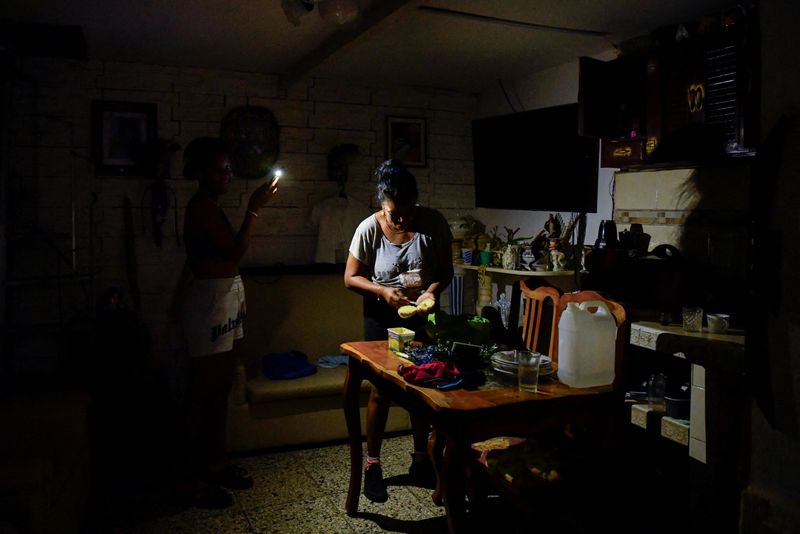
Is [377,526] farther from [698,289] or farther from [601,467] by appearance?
[698,289]

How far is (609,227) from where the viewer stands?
3.20 meters

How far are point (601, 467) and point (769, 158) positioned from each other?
1.13 metres

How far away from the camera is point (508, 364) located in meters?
2.13

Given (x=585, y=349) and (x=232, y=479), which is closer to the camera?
(x=585, y=349)

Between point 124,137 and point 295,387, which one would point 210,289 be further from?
point 124,137

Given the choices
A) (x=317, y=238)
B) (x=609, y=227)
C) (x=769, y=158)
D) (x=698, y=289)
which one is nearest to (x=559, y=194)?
(x=609, y=227)

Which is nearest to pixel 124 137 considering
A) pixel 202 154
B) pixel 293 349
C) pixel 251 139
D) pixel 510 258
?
pixel 251 139

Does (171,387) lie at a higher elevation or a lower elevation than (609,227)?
lower

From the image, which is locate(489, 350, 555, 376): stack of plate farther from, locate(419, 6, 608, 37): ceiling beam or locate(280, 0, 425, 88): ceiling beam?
locate(419, 6, 608, 37): ceiling beam

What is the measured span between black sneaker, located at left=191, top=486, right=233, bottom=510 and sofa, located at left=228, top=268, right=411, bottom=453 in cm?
54

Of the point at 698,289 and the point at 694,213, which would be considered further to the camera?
the point at 694,213

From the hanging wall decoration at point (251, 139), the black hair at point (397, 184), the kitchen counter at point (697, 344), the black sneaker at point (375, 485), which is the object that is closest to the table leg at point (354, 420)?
the black sneaker at point (375, 485)

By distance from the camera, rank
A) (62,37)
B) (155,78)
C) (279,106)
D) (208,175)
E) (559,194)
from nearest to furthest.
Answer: (208,175) → (62,37) → (559,194) → (155,78) → (279,106)

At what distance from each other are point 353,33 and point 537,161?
1.57 m
